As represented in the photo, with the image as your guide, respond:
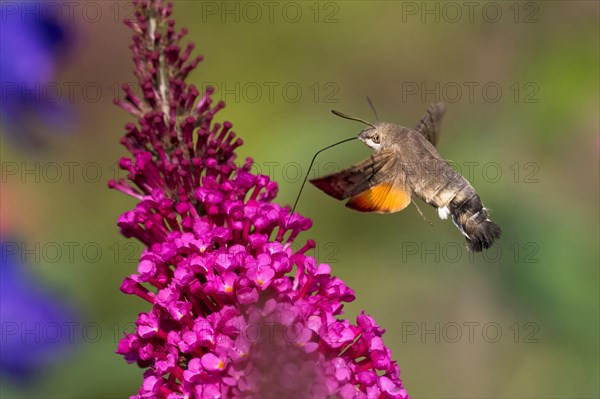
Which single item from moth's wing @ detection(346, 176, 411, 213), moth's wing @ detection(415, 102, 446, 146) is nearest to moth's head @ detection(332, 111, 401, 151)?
moth's wing @ detection(346, 176, 411, 213)

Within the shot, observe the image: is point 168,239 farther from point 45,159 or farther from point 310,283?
point 45,159

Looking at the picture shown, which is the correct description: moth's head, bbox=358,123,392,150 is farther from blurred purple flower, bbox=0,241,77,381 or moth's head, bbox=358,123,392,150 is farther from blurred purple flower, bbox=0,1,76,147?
blurred purple flower, bbox=0,1,76,147

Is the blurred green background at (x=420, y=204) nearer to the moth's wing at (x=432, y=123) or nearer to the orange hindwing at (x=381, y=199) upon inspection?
the moth's wing at (x=432, y=123)

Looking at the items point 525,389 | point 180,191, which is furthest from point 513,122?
point 180,191

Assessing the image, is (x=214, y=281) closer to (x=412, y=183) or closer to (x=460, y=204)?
(x=412, y=183)

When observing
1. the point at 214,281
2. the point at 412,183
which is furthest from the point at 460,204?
the point at 214,281

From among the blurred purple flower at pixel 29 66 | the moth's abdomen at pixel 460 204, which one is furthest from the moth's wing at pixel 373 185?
the blurred purple flower at pixel 29 66
